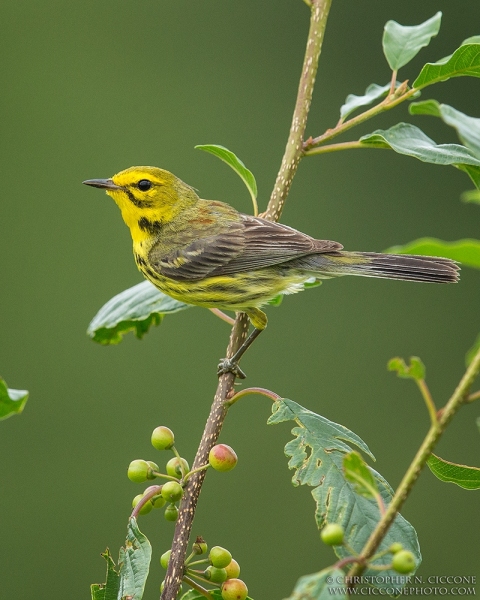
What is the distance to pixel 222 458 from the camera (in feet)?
7.68

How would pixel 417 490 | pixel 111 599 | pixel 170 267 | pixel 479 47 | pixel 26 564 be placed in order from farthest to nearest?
pixel 417 490 → pixel 26 564 → pixel 170 267 → pixel 479 47 → pixel 111 599

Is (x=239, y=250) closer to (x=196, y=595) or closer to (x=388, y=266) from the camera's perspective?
(x=388, y=266)

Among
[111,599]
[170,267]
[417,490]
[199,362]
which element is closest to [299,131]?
[170,267]

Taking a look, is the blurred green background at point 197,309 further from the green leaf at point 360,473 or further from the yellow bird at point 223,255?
the green leaf at point 360,473

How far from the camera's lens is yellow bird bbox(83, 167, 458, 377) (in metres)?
3.81

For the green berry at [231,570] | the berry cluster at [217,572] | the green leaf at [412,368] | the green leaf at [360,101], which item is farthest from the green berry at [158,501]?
the green leaf at [360,101]

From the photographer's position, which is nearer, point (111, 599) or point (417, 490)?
point (111, 599)

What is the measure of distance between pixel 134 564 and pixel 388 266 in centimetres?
200

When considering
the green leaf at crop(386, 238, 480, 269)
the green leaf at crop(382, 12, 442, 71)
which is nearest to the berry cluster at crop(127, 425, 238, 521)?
the green leaf at crop(386, 238, 480, 269)

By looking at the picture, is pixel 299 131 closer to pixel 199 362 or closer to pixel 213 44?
pixel 199 362

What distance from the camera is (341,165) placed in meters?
9.36

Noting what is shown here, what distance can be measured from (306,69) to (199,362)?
560 centimetres

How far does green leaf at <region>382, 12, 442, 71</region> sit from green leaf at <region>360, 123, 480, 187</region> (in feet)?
1.12

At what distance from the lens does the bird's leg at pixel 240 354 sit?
9.35 ft
